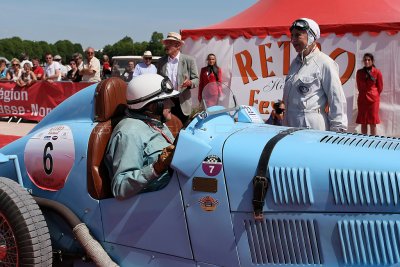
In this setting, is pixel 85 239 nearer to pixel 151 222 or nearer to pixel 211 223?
pixel 151 222

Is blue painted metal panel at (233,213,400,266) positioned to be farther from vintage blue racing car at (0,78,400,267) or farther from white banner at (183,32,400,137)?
white banner at (183,32,400,137)

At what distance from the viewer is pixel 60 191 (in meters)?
3.42

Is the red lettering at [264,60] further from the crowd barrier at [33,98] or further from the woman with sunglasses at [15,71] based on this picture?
the woman with sunglasses at [15,71]

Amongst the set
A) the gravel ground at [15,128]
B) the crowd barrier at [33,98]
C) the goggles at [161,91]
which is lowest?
the gravel ground at [15,128]

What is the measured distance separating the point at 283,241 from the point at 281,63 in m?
8.00

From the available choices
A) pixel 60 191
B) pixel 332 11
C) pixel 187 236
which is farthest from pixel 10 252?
pixel 332 11

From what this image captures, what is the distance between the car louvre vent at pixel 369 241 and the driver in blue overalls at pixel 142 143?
1.03m

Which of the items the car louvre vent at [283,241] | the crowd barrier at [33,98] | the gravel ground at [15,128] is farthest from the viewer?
the crowd barrier at [33,98]

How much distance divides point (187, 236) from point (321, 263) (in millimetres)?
744

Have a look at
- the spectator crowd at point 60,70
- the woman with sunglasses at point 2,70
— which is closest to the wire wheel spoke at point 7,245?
the spectator crowd at point 60,70

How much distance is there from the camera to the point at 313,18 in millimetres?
10180

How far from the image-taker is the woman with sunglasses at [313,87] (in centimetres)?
403

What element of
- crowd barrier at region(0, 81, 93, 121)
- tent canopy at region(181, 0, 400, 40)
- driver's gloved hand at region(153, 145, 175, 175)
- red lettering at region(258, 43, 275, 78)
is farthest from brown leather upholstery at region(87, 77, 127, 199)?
crowd barrier at region(0, 81, 93, 121)

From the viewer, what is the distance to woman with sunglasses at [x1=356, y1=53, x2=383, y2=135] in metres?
9.43
